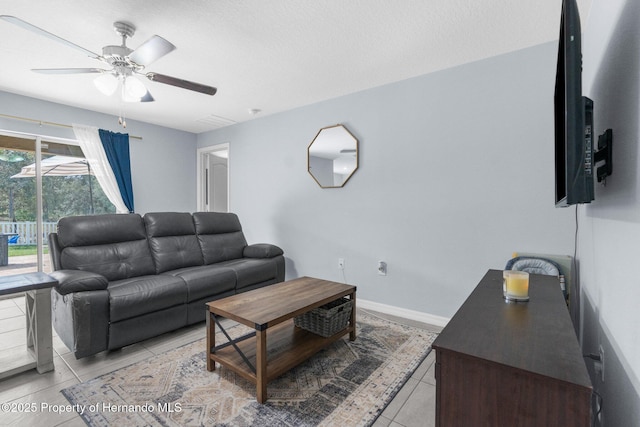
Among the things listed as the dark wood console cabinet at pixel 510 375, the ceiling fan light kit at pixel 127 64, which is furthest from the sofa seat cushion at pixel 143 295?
the dark wood console cabinet at pixel 510 375

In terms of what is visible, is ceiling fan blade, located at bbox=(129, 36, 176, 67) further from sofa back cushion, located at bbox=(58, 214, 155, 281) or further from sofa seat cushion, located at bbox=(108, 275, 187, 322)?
sofa seat cushion, located at bbox=(108, 275, 187, 322)

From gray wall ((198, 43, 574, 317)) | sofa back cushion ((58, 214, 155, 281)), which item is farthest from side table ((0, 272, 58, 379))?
gray wall ((198, 43, 574, 317))

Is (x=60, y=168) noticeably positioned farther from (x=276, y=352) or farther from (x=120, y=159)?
(x=276, y=352)

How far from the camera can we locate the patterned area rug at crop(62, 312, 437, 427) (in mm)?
1548

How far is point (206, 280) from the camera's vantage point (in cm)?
271

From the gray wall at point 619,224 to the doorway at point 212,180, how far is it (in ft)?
15.5

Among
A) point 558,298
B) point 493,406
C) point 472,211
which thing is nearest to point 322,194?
point 472,211

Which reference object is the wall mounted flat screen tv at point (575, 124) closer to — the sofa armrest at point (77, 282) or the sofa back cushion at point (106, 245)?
the sofa armrest at point (77, 282)

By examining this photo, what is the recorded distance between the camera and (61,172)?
3.88 metres

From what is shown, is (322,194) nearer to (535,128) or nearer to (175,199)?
(535,128)

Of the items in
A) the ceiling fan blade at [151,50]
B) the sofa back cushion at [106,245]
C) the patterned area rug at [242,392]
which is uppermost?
the ceiling fan blade at [151,50]

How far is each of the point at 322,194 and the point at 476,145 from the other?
173cm

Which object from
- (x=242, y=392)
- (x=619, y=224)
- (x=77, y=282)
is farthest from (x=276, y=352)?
(x=619, y=224)

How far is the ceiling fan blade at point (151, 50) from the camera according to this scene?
182 centimetres
